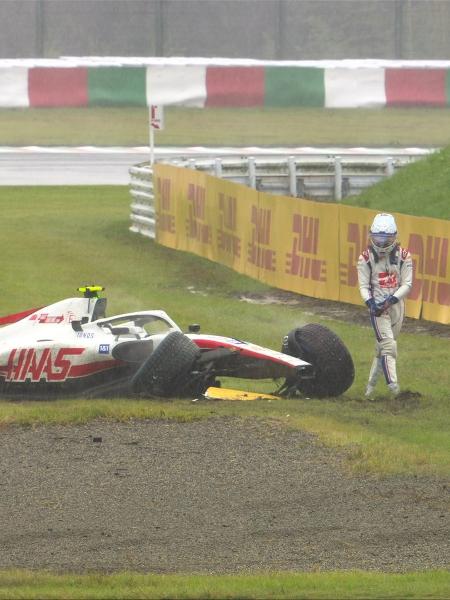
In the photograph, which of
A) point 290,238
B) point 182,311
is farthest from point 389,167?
point 182,311

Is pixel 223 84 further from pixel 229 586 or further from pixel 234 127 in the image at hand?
pixel 229 586

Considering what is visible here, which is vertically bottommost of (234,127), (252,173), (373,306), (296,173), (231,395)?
(234,127)

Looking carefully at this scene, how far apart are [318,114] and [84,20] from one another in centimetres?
733

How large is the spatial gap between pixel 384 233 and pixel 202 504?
4436mm

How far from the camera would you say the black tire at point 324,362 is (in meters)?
13.0

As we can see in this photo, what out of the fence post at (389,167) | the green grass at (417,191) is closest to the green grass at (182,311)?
the green grass at (417,191)

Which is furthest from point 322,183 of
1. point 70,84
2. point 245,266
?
point 70,84

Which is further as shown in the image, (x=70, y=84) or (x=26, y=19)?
(x=26, y=19)

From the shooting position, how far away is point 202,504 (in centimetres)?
934

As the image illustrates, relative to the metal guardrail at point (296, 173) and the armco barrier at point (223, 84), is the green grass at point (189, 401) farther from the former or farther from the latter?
the armco barrier at point (223, 84)

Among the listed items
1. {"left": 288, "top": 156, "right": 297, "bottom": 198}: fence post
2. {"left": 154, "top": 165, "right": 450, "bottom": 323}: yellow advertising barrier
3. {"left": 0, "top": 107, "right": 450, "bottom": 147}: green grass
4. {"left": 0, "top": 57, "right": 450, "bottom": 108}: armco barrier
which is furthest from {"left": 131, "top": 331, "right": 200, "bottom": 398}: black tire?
{"left": 0, "top": 107, "right": 450, "bottom": 147}: green grass

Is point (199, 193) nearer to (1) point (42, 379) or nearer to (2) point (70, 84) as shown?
(1) point (42, 379)

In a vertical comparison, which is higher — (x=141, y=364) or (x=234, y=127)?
(x=141, y=364)

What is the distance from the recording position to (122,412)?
39.9 ft
